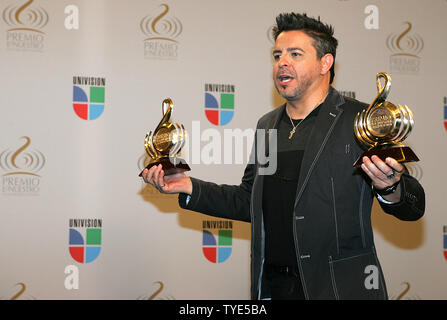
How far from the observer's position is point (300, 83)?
2.40 meters

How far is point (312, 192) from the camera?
2.20 m

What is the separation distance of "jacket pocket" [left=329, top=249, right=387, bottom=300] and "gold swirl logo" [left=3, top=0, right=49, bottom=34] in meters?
2.88

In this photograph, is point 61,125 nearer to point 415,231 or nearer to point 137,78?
point 137,78

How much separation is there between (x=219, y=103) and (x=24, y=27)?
5.31ft

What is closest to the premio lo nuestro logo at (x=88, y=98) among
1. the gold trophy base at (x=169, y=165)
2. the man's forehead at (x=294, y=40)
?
the gold trophy base at (x=169, y=165)

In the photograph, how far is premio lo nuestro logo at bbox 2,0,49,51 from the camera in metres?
3.66

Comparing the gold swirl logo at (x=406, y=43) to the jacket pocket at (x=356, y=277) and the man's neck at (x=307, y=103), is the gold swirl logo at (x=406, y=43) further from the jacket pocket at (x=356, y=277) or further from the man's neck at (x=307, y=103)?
the jacket pocket at (x=356, y=277)

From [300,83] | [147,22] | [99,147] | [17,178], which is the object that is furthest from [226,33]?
[17,178]

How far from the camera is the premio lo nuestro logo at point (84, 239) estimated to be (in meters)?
3.65

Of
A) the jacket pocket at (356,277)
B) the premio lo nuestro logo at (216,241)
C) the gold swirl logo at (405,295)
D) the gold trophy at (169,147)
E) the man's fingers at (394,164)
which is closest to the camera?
the man's fingers at (394,164)

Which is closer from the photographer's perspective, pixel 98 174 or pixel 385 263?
pixel 98 174

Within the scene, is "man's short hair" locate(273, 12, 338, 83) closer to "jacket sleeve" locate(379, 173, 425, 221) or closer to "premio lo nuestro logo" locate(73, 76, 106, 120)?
"jacket sleeve" locate(379, 173, 425, 221)

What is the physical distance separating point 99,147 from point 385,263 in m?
2.55

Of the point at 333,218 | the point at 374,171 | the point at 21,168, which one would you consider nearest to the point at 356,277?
the point at 333,218
